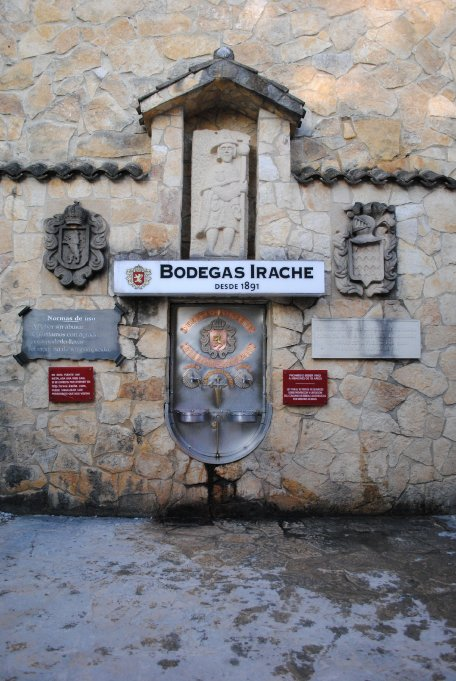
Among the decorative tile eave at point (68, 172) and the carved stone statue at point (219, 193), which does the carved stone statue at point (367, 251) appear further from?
Answer: the decorative tile eave at point (68, 172)

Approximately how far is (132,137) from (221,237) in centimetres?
155

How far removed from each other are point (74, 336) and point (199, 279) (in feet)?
4.61

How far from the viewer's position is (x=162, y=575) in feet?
12.5

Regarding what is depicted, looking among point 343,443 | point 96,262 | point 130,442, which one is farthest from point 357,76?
point 130,442

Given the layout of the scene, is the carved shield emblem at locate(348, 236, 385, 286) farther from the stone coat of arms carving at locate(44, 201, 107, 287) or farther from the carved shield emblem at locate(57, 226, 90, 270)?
the carved shield emblem at locate(57, 226, 90, 270)

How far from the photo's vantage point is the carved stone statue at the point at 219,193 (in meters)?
5.43

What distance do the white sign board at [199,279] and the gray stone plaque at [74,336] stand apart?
0.43 m

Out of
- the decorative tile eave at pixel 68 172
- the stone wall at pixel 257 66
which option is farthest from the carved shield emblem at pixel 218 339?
the stone wall at pixel 257 66

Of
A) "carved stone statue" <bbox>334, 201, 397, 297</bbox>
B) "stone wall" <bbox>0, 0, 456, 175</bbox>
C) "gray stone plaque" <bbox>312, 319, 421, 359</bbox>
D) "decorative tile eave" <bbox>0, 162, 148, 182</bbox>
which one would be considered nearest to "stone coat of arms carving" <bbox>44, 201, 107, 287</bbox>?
"decorative tile eave" <bbox>0, 162, 148, 182</bbox>

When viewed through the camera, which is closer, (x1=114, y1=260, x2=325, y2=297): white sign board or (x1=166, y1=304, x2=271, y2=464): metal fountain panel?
(x1=114, y1=260, x2=325, y2=297): white sign board

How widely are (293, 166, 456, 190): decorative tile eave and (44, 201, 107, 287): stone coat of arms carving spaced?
2157mm

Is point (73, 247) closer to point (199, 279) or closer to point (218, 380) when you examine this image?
point (199, 279)

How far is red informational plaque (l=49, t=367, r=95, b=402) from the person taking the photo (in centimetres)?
525

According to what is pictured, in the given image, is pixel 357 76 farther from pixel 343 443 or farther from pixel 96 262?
pixel 343 443
